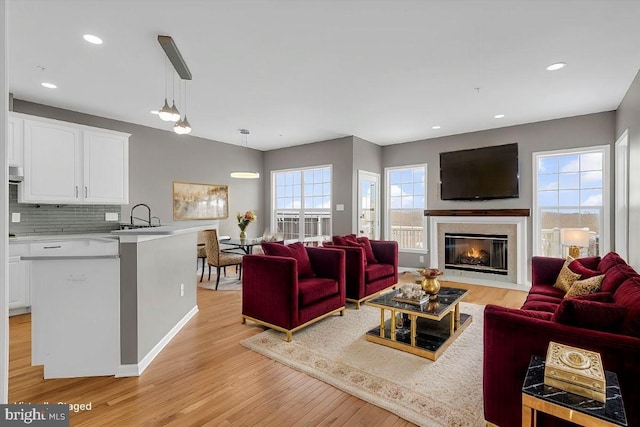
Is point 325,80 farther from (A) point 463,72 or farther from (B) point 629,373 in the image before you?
(B) point 629,373

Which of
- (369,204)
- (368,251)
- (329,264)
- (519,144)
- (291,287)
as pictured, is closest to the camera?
(291,287)

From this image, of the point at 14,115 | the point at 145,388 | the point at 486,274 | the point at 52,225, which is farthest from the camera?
the point at 486,274

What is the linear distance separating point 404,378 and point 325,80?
9.97ft

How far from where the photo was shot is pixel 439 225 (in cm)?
618

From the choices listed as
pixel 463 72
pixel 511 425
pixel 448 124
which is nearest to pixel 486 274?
pixel 448 124

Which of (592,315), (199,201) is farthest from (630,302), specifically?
(199,201)

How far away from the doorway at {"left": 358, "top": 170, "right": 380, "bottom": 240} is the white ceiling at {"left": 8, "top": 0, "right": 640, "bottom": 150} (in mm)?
1843

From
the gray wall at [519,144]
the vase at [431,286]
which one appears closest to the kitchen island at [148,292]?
the vase at [431,286]

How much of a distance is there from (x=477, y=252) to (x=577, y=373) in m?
4.96

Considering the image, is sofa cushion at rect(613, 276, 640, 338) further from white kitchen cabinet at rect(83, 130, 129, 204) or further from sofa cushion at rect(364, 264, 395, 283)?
white kitchen cabinet at rect(83, 130, 129, 204)

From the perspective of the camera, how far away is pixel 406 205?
670 cm

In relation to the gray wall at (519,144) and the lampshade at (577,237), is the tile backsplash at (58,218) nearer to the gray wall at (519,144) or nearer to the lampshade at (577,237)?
Result: the gray wall at (519,144)

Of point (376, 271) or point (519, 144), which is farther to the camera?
point (519, 144)

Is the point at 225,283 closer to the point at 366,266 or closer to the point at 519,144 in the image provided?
the point at 366,266
